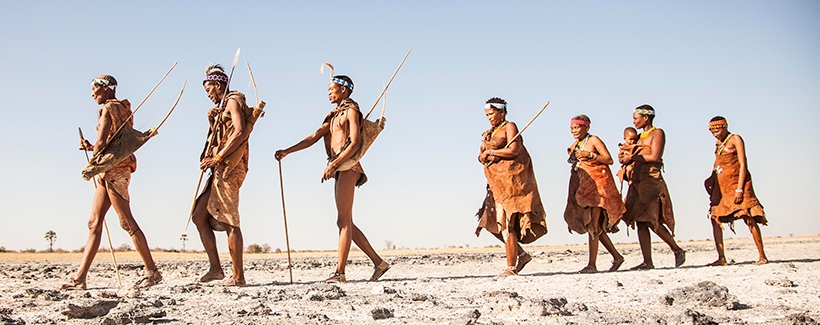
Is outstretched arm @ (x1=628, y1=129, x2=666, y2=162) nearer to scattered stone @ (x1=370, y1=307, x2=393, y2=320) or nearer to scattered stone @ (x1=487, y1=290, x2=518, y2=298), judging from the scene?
scattered stone @ (x1=487, y1=290, x2=518, y2=298)

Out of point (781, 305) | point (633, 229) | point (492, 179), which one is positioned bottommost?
point (781, 305)

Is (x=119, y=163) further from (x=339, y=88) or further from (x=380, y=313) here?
(x=380, y=313)

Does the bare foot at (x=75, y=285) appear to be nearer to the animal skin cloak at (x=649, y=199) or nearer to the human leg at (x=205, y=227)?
the human leg at (x=205, y=227)

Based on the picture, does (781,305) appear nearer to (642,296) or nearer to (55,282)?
(642,296)

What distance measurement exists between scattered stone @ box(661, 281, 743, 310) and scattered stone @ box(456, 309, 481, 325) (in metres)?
1.43

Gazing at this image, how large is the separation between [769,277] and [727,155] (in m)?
2.75

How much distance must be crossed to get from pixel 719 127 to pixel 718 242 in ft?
4.60

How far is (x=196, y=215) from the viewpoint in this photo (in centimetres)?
725

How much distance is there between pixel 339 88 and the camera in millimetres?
7930

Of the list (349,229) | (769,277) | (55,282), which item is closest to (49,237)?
(55,282)

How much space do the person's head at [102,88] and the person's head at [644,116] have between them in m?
5.96

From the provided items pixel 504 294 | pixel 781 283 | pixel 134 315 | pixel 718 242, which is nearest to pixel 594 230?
pixel 718 242

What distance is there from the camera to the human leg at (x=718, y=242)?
9.62 meters

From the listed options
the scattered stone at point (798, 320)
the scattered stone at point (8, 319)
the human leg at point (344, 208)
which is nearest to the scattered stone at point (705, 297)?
the scattered stone at point (798, 320)
